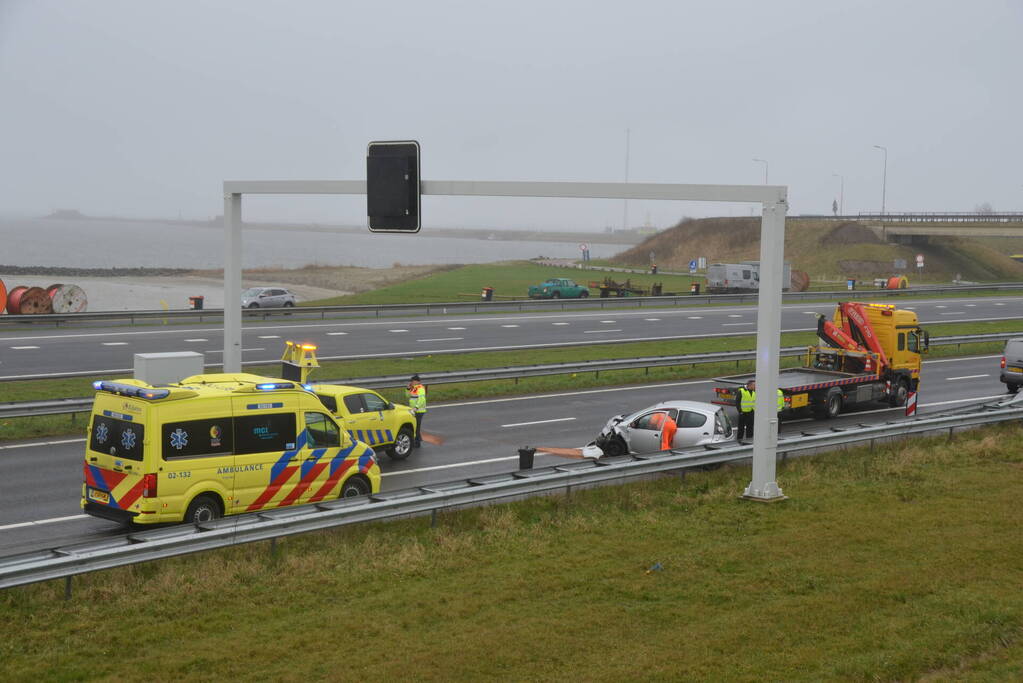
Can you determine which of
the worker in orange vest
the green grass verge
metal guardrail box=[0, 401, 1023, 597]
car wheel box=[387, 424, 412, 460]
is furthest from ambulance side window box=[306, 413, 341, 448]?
the green grass verge

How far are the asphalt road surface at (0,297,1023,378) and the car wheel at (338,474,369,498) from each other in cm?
1861

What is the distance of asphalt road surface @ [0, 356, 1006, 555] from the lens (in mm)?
15812

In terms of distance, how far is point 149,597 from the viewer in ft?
37.8

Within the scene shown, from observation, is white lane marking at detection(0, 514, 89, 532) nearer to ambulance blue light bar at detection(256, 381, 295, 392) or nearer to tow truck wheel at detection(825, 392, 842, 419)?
ambulance blue light bar at detection(256, 381, 295, 392)

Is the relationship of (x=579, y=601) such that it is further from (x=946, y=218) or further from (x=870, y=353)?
(x=946, y=218)

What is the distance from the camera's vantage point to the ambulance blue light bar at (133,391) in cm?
1398

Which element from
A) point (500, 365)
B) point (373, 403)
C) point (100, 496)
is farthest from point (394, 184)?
point (500, 365)

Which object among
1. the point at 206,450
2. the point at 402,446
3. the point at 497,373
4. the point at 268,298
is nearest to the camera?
the point at 206,450

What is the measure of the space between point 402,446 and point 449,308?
34.6m

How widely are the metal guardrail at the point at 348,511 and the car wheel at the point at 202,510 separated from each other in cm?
109

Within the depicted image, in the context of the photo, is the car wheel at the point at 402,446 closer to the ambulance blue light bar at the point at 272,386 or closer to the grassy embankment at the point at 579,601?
the ambulance blue light bar at the point at 272,386

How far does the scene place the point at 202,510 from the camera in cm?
1443

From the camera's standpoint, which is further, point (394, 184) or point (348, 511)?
point (394, 184)

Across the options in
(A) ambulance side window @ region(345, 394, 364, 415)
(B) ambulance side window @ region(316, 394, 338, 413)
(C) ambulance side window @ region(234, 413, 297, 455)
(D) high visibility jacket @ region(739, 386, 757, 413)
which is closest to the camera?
(C) ambulance side window @ region(234, 413, 297, 455)
